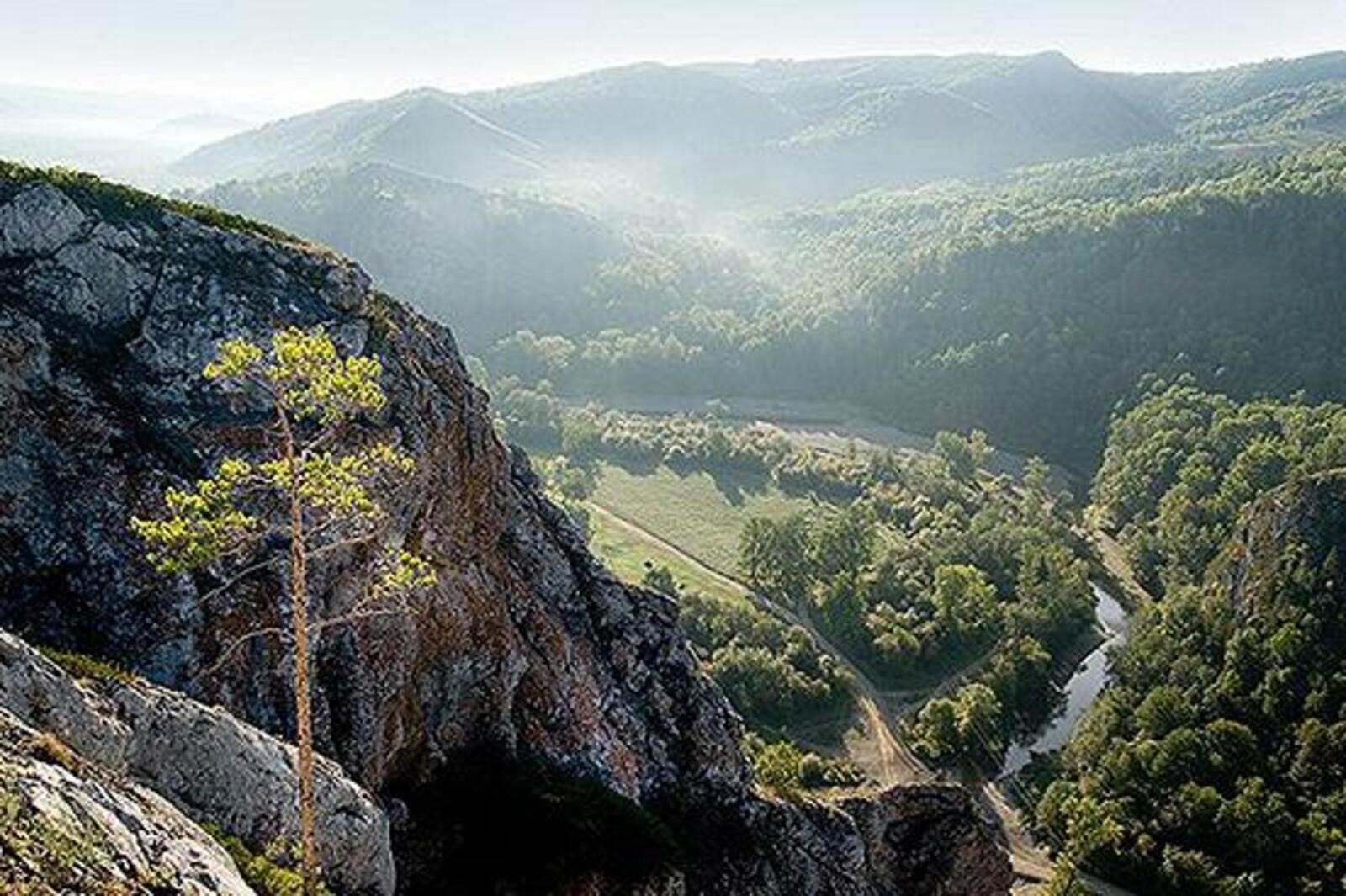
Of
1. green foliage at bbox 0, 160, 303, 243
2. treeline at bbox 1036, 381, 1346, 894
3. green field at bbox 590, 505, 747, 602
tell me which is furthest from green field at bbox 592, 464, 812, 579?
green foliage at bbox 0, 160, 303, 243

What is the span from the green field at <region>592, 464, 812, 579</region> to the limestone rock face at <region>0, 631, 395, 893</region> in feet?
404

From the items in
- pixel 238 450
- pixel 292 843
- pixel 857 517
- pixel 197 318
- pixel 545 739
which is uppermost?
pixel 197 318

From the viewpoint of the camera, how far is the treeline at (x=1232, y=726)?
92.6 metres

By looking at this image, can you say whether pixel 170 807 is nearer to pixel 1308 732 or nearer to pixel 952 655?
pixel 1308 732

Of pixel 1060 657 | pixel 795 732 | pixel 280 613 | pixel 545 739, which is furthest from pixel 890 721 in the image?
pixel 280 613

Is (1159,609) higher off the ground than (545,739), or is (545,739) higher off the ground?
(545,739)

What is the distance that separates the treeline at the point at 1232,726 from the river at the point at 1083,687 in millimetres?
5414

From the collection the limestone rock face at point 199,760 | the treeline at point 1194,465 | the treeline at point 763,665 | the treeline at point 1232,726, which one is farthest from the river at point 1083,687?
the limestone rock face at point 199,760

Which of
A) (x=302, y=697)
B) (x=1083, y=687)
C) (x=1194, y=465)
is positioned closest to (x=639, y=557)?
(x=1083, y=687)

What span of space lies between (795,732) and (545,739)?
74163 mm

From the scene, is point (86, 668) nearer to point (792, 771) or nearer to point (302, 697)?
point (302, 697)

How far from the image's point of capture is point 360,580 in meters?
35.7

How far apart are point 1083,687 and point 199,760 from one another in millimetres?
120859

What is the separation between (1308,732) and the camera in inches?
3920
